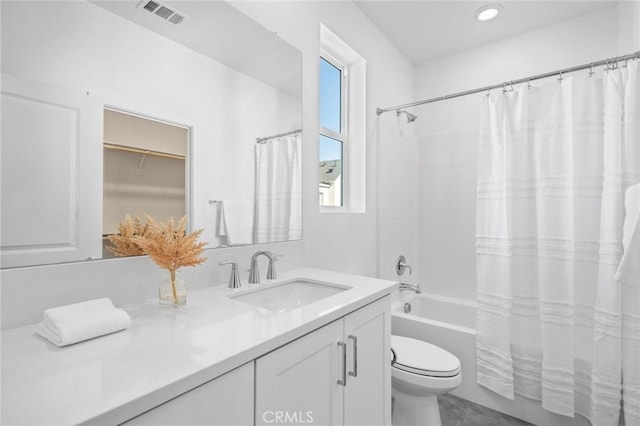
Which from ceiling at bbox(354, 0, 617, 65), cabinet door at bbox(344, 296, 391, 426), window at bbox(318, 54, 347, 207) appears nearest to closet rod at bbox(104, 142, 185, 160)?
cabinet door at bbox(344, 296, 391, 426)

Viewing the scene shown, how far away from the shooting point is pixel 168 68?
109 cm

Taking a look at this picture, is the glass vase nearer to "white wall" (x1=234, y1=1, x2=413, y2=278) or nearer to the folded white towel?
the folded white towel

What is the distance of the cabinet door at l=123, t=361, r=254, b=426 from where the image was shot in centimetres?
53

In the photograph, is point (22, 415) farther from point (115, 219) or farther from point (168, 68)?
point (168, 68)

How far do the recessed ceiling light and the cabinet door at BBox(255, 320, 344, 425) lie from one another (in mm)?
2352

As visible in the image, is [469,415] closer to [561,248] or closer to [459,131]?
[561,248]

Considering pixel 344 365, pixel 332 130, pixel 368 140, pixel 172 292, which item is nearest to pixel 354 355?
pixel 344 365

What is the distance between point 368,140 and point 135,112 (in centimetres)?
158

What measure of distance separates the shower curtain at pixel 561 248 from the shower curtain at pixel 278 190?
124 centimetres

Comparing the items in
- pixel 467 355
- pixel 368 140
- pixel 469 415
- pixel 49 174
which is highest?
pixel 368 140

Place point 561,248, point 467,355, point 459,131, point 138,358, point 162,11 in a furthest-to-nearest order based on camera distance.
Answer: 1. point 459,131
2. point 467,355
3. point 561,248
4. point 162,11
5. point 138,358

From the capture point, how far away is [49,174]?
0.82 m

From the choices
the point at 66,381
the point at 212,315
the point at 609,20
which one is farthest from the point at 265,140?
the point at 609,20

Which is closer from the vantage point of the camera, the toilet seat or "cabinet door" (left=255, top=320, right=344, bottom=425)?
"cabinet door" (left=255, top=320, right=344, bottom=425)
